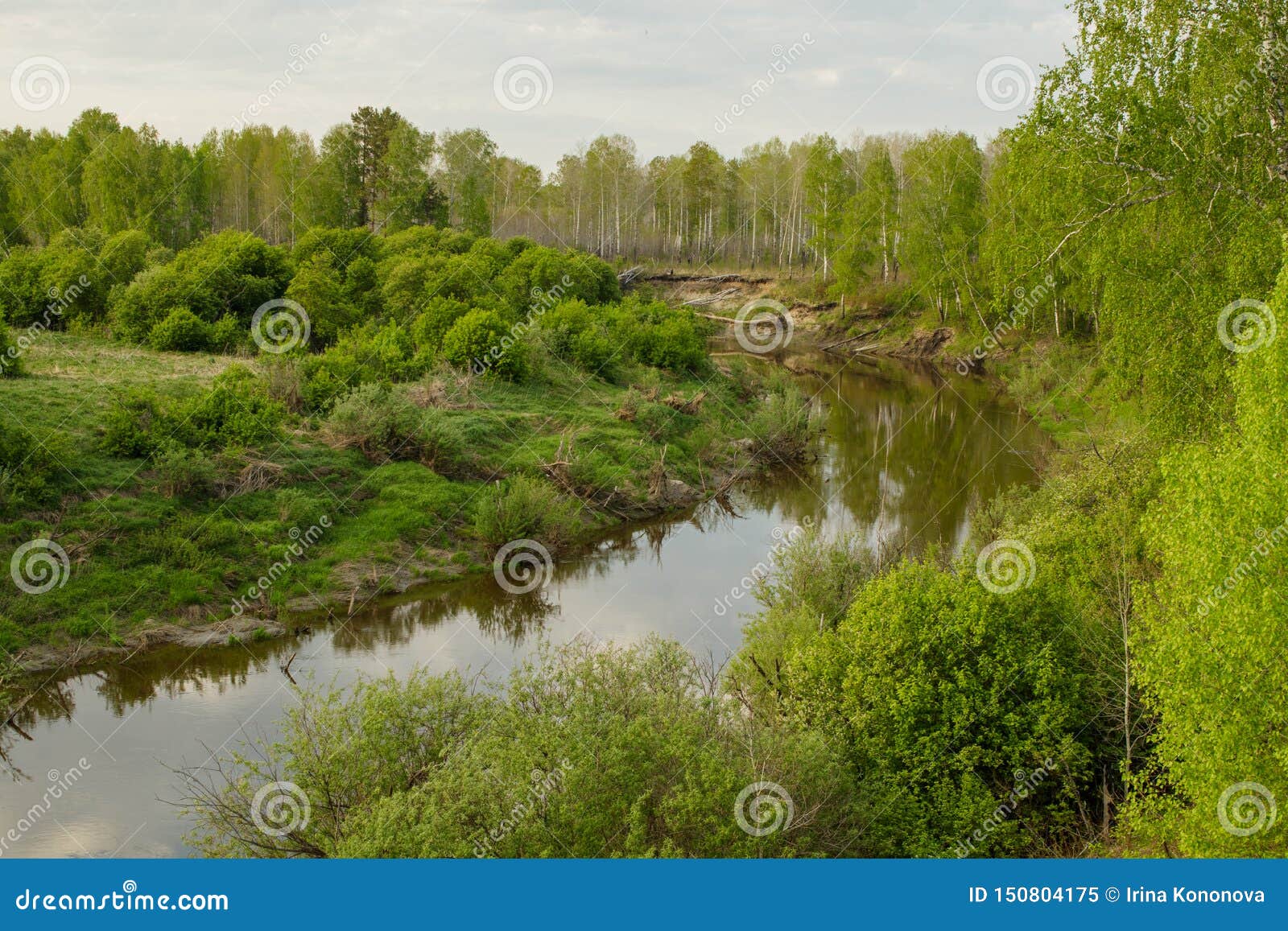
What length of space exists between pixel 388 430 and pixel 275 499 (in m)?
3.88

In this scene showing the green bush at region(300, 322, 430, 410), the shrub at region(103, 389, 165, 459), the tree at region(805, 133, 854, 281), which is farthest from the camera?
the tree at region(805, 133, 854, 281)

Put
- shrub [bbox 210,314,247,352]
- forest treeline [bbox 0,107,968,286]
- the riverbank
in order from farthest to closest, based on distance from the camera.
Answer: forest treeline [bbox 0,107,968,286] < shrub [bbox 210,314,247,352] < the riverbank

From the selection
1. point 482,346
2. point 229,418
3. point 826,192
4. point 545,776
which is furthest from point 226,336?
point 826,192

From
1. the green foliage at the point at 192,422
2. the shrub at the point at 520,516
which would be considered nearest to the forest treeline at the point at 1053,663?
the shrub at the point at 520,516

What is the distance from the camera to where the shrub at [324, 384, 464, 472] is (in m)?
24.8

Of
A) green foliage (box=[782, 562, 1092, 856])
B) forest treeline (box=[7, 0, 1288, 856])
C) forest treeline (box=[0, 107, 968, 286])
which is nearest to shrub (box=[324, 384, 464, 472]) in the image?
forest treeline (box=[7, 0, 1288, 856])

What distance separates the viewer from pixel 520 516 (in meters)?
23.3

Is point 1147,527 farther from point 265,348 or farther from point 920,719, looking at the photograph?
point 265,348

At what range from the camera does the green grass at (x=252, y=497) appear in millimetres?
18516

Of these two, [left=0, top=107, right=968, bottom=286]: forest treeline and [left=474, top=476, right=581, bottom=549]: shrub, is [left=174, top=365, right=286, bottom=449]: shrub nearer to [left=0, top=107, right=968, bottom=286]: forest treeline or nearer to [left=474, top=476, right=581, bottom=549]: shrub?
[left=474, top=476, right=581, bottom=549]: shrub

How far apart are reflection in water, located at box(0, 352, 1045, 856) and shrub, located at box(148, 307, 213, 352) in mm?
16043

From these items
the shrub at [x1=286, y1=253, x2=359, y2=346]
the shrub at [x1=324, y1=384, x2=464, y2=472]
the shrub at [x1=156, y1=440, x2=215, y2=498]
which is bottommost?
the shrub at [x1=156, y1=440, x2=215, y2=498]

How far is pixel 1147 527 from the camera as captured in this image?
1344cm

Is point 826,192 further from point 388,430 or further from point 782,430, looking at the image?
point 388,430
